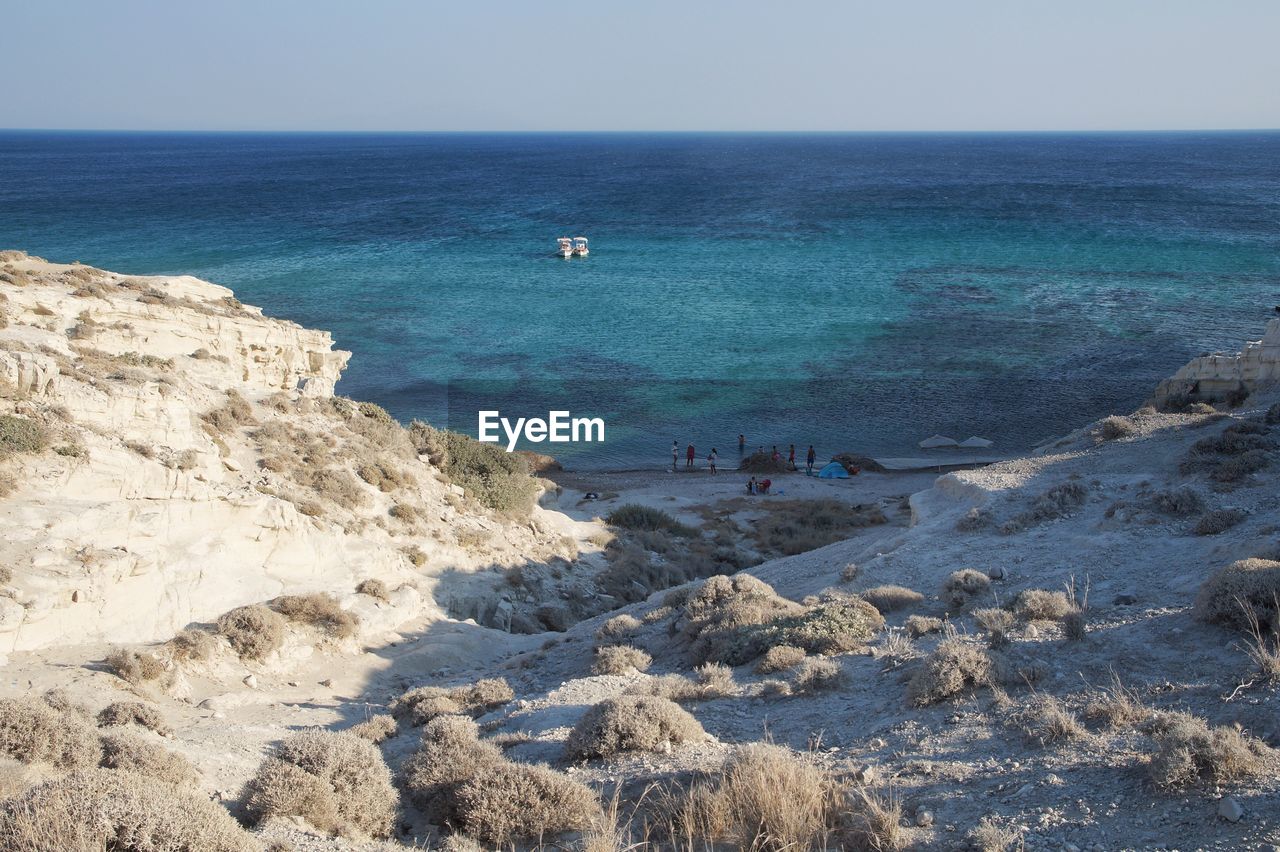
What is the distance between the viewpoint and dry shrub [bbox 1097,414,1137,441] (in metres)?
20.6

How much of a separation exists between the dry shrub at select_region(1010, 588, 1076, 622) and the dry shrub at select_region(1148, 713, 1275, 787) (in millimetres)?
3932

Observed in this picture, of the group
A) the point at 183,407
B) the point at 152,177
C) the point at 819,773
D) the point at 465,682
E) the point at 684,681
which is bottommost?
the point at 465,682

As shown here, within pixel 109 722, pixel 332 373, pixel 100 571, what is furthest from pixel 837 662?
pixel 332 373

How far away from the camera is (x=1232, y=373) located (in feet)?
88.9

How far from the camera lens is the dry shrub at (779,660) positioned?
1079 cm

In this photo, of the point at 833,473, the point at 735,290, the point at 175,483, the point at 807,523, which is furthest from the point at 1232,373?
the point at 735,290

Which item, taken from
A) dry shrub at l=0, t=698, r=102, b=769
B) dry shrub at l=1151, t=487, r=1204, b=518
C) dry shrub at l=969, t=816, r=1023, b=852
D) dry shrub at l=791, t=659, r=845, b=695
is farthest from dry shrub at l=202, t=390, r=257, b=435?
dry shrub at l=1151, t=487, r=1204, b=518

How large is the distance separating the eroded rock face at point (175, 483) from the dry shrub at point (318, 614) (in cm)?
49

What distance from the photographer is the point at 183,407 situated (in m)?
16.5

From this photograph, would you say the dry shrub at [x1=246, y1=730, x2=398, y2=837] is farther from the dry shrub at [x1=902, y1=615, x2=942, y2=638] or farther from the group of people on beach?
the group of people on beach

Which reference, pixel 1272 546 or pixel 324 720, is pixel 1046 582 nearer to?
pixel 1272 546

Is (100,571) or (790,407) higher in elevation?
(100,571)

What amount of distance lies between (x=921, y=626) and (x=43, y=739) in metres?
9.25

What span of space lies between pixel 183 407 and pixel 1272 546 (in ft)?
56.1
